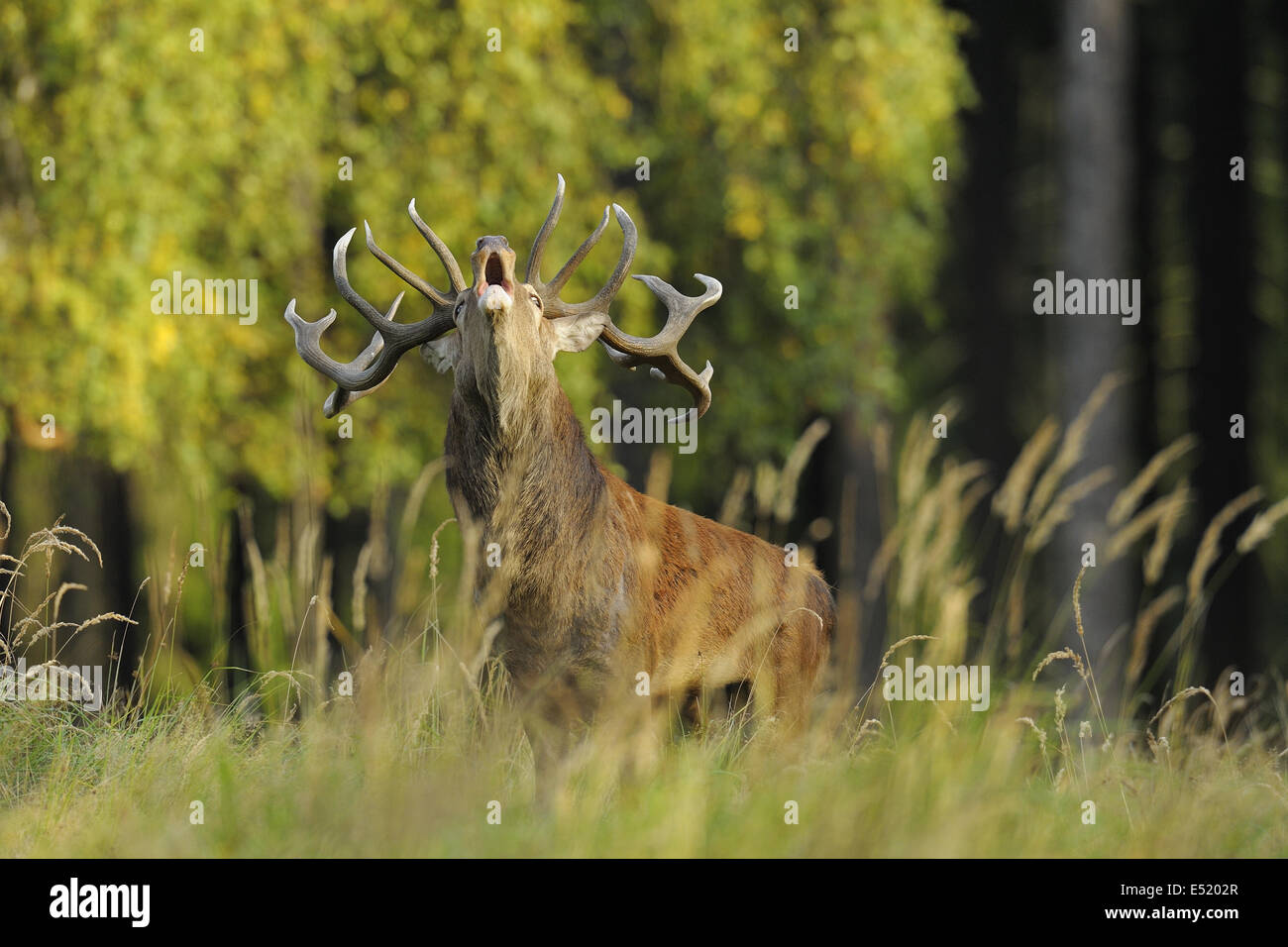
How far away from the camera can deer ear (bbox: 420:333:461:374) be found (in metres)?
6.37

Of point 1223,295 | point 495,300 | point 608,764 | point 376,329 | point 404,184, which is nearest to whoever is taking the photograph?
point 608,764

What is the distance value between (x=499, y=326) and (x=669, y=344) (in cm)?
121

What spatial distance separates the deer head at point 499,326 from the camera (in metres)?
5.79

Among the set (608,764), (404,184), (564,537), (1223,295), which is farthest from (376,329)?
(1223,295)

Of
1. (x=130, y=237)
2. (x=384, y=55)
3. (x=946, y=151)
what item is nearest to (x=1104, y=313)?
(x=946, y=151)

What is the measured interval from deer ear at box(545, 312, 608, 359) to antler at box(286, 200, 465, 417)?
0.42 m

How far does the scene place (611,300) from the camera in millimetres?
6809

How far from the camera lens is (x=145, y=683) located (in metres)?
6.22

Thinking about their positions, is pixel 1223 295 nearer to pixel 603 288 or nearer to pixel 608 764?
pixel 603 288

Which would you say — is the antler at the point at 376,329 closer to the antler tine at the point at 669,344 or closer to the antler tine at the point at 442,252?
the antler tine at the point at 442,252

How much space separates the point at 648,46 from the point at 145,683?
9.69 m

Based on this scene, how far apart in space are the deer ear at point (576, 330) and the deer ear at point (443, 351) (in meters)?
0.39

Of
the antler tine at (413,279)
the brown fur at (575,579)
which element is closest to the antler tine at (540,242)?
the brown fur at (575,579)

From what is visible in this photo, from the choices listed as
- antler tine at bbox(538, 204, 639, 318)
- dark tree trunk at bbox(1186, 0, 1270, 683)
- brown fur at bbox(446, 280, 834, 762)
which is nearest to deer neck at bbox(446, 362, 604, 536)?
brown fur at bbox(446, 280, 834, 762)
